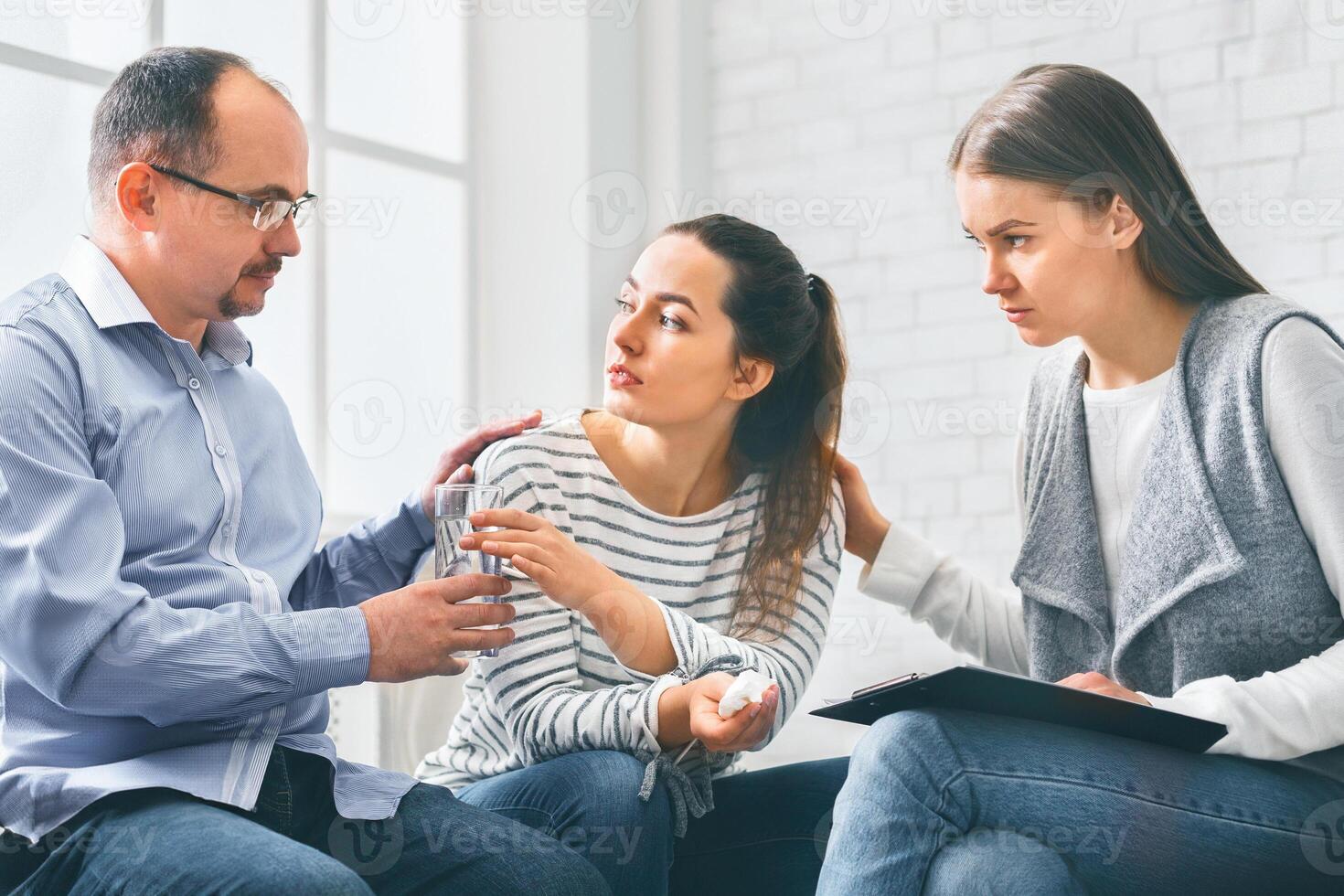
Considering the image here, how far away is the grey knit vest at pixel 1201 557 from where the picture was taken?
62.0 inches

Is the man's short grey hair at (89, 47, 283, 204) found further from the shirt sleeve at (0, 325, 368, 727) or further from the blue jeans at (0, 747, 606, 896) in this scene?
the blue jeans at (0, 747, 606, 896)

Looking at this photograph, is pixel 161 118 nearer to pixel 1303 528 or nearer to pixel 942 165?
pixel 1303 528

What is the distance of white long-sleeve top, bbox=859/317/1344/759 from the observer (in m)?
1.44

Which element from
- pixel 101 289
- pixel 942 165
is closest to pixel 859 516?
pixel 101 289

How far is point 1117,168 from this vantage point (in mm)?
1760

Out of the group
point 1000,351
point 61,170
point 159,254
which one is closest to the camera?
point 159,254

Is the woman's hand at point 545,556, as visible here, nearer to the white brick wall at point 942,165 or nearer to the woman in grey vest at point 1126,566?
the woman in grey vest at point 1126,566

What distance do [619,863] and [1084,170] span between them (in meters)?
1.06

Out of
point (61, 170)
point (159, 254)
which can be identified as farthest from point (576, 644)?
point (61, 170)

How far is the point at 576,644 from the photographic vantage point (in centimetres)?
179

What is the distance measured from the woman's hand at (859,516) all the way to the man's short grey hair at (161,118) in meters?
1.02

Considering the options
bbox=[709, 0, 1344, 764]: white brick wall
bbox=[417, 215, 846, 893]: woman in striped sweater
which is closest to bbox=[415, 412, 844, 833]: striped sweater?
bbox=[417, 215, 846, 893]: woman in striped sweater

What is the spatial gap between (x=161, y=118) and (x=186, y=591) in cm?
55

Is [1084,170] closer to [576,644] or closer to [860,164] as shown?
[576,644]
